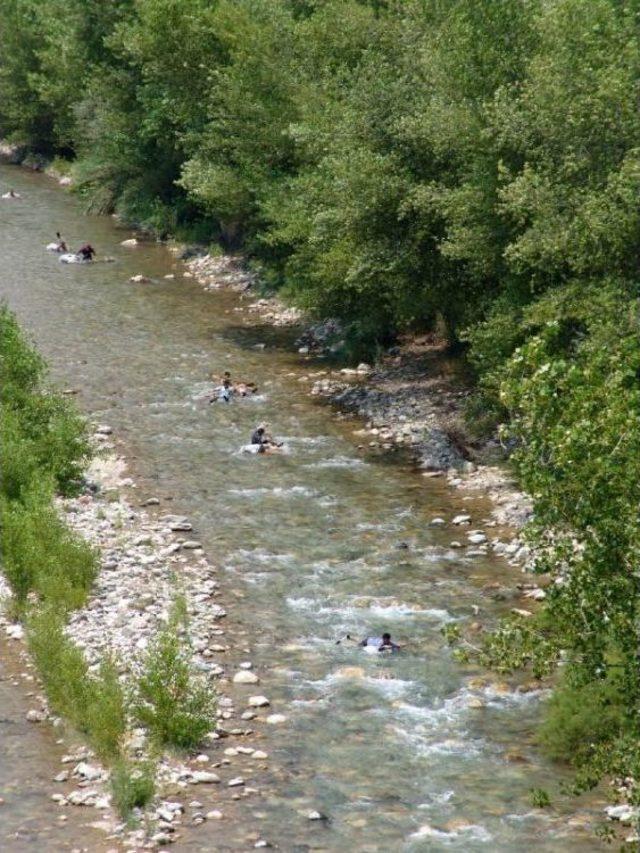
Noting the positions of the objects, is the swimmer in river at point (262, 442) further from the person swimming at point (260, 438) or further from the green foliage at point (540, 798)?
the green foliage at point (540, 798)

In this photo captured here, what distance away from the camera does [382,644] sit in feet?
76.1

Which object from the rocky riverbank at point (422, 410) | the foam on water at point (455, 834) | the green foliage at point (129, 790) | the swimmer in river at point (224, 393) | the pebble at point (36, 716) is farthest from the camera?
the swimmer in river at point (224, 393)

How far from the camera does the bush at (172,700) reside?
67.1 ft

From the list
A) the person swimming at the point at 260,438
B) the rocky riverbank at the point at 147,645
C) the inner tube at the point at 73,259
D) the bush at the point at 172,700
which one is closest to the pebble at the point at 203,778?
the rocky riverbank at the point at 147,645

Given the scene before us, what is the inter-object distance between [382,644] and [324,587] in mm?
2839

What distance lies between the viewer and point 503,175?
1169 inches

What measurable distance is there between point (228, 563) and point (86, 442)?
5.74 metres

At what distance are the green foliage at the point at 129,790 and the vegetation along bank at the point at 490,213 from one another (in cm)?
544

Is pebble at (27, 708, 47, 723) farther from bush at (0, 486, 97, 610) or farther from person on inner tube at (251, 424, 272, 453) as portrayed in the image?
person on inner tube at (251, 424, 272, 453)

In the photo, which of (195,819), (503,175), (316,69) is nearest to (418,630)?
(195,819)

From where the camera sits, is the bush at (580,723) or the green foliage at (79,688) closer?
the bush at (580,723)

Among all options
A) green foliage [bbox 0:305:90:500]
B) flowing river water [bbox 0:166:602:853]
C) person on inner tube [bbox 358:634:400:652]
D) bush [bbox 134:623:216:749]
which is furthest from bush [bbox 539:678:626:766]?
green foliage [bbox 0:305:90:500]

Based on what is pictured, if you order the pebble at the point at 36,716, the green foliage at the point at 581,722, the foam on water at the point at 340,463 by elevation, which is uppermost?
the green foliage at the point at 581,722

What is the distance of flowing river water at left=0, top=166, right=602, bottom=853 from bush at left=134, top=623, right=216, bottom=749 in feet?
3.70
